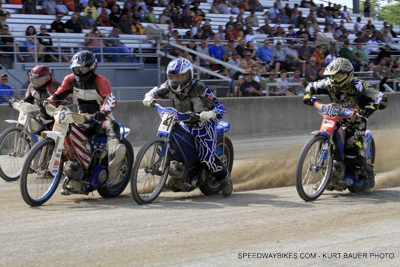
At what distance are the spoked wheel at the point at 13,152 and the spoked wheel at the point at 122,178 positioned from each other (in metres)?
2.33

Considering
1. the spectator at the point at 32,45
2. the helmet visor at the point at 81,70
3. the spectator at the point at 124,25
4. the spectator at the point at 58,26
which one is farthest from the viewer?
the spectator at the point at 124,25

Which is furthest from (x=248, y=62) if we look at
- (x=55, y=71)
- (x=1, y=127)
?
(x=1, y=127)

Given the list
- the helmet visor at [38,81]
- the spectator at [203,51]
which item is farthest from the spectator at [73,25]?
the helmet visor at [38,81]

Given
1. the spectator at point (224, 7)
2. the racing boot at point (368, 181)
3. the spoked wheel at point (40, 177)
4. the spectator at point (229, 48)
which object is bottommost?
the racing boot at point (368, 181)

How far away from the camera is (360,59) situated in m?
23.5

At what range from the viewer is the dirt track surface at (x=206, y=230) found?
17.7 feet

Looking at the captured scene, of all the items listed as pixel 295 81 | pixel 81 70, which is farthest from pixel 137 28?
pixel 81 70

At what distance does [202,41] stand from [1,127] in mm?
7407

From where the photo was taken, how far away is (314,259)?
5.35 meters

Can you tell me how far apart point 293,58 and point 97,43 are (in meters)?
6.52

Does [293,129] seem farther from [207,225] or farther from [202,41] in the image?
[207,225]

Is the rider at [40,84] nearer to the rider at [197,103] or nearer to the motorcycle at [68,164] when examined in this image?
the motorcycle at [68,164]

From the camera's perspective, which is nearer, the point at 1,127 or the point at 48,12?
the point at 1,127

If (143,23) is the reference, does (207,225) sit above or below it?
below
